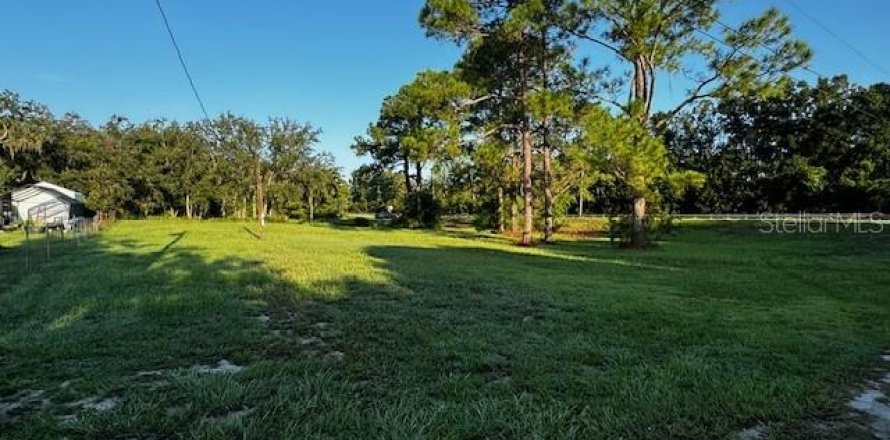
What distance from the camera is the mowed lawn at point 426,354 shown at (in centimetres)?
329

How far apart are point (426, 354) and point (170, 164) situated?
47939mm

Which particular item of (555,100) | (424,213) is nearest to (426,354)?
(555,100)

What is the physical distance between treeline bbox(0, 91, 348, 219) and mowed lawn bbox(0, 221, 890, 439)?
33.3 m

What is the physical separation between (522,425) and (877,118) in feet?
158

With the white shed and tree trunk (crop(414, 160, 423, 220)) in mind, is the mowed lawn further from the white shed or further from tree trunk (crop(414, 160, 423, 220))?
the white shed

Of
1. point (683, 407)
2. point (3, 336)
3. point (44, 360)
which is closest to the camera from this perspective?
point (683, 407)

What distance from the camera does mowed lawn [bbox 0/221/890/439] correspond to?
10.8ft

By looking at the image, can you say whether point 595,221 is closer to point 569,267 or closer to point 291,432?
point 569,267

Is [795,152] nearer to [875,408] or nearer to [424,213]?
[424,213]

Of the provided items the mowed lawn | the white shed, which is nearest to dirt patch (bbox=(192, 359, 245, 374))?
the mowed lawn

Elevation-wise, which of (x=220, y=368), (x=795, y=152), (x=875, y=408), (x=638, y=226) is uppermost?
(x=795, y=152)

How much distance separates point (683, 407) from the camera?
3521 mm

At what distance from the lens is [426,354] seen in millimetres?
4797

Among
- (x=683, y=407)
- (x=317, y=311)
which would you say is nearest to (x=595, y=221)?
(x=317, y=311)
